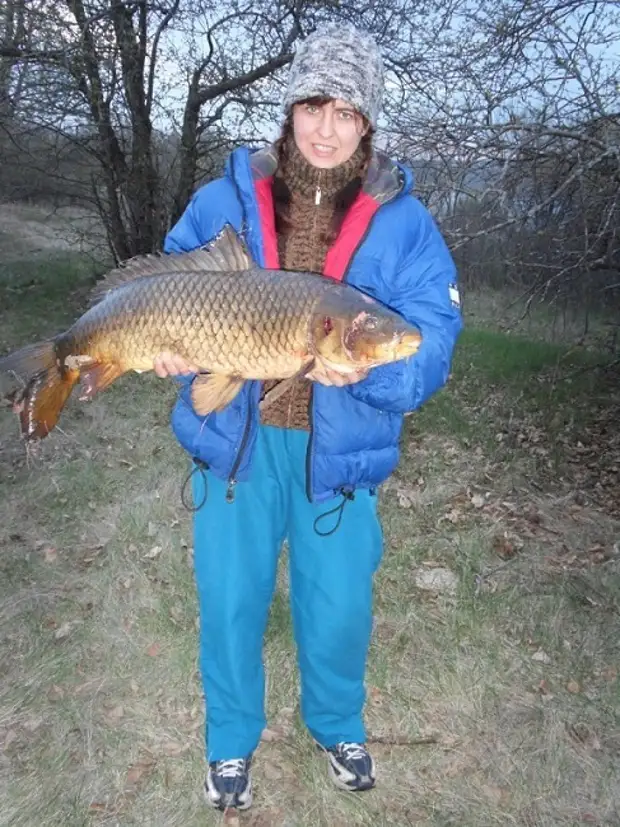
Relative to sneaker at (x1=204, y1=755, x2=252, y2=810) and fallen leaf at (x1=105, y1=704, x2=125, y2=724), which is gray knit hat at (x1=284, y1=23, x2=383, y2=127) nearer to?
sneaker at (x1=204, y1=755, x2=252, y2=810)

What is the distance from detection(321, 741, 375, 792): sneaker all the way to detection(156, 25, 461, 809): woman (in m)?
0.29

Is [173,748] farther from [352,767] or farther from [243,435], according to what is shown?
[243,435]

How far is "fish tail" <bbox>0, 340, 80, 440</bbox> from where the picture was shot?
8.38ft

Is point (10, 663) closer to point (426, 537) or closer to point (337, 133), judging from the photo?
point (426, 537)

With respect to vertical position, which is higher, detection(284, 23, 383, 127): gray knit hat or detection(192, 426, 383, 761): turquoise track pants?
detection(284, 23, 383, 127): gray knit hat

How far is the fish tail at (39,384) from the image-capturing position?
2553 mm

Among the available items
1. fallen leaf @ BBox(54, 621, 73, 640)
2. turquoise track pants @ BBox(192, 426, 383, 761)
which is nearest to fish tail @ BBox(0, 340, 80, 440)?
turquoise track pants @ BBox(192, 426, 383, 761)

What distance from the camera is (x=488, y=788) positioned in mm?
2939

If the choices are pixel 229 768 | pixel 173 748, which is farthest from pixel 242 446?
pixel 173 748

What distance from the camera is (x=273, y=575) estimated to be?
2.67 meters

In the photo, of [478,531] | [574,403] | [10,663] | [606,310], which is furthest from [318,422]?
[606,310]

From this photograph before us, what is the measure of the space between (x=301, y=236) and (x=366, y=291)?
0.38 metres

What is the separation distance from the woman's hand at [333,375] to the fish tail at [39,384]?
952 millimetres

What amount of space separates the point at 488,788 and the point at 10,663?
8.27 feet
